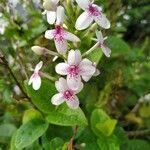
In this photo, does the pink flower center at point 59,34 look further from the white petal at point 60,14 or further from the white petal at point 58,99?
the white petal at point 58,99

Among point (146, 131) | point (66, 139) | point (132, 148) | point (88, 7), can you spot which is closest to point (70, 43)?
point (88, 7)

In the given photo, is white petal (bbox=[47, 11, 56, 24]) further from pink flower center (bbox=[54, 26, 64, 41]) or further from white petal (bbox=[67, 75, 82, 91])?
white petal (bbox=[67, 75, 82, 91])

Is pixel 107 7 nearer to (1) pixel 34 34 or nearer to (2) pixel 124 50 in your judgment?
(2) pixel 124 50

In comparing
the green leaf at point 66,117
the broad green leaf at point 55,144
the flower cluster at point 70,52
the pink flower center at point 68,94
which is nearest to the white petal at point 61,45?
the flower cluster at point 70,52

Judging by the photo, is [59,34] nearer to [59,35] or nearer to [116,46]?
[59,35]

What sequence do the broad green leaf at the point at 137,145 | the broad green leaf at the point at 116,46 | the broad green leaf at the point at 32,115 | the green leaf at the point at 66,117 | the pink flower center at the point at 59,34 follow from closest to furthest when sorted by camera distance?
the pink flower center at the point at 59,34 → the green leaf at the point at 66,117 → the broad green leaf at the point at 32,115 → the broad green leaf at the point at 137,145 → the broad green leaf at the point at 116,46

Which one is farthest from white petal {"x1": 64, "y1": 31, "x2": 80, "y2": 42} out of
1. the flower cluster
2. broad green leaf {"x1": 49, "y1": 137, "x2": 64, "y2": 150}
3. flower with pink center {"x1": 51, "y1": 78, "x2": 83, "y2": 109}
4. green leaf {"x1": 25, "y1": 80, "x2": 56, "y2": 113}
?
broad green leaf {"x1": 49, "y1": 137, "x2": 64, "y2": 150}

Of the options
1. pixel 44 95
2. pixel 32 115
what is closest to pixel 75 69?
pixel 44 95
